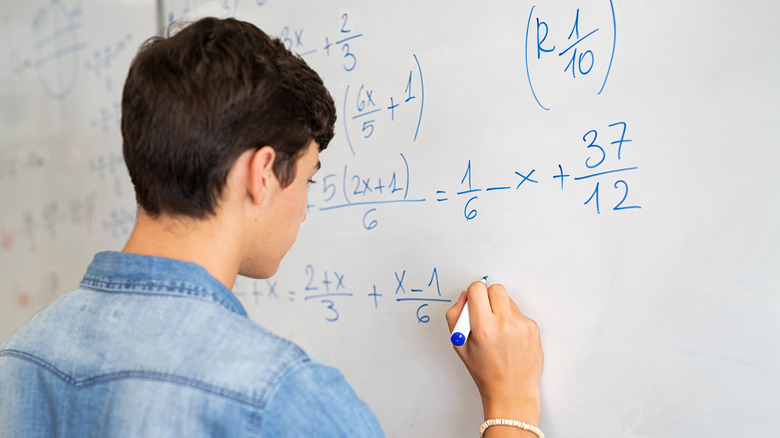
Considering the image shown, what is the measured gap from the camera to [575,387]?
0.72 metres

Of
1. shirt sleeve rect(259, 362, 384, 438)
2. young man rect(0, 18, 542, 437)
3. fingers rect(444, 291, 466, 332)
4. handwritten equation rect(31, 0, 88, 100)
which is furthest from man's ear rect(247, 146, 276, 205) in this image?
handwritten equation rect(31, 0, 88, 100)

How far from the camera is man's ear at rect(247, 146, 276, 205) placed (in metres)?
0.60

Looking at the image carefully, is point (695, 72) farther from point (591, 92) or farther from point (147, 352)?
point (147, 352)

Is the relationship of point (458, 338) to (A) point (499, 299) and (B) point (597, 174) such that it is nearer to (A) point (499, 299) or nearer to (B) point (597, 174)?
(A) point (499, 299)

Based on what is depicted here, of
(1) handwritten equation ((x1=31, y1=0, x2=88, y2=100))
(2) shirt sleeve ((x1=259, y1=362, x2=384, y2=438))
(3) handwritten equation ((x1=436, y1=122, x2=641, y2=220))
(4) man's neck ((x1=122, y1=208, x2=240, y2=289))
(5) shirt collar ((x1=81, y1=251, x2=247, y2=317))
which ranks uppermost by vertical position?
(1) handwritten equation ((x1=31, y1=0, x2=88, y2=100))

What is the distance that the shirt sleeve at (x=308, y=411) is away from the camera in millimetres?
506

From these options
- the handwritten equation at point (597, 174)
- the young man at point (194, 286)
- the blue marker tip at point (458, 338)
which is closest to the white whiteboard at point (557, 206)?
the handwritten equation at point (597, 174)

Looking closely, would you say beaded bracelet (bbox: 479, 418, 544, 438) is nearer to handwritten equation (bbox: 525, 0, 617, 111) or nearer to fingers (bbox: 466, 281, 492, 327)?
fingers (bbox: 466, 281, 492, 327)

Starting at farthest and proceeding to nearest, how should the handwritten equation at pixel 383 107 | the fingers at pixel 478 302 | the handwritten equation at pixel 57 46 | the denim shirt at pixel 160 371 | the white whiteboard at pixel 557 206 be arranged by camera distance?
the handwritten equation at pixel 57 46
the handwritten equation at pixel 383 107
the fingers at pixel 478 302
the white whiteboard at pixel 557 206
the denim shirt at pixel 160 371

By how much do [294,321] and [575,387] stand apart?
1.60 ft

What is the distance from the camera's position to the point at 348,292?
0.94 meters

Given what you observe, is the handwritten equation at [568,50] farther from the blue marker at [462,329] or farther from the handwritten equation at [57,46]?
the handwritten equation at [57,46]

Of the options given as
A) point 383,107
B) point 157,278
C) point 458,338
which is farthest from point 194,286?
point 383,107

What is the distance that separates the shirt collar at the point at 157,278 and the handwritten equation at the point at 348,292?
1.06ft
